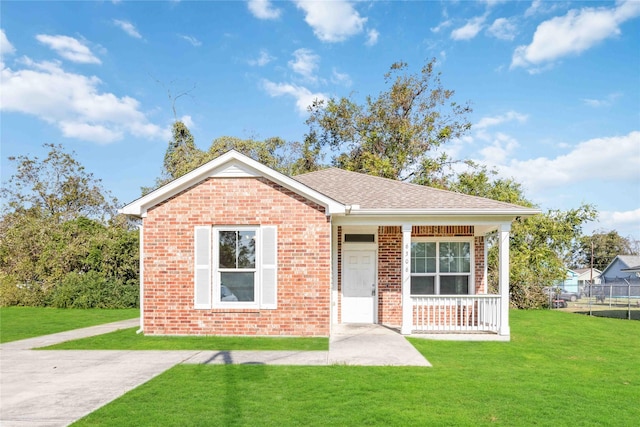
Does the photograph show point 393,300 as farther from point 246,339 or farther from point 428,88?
point 428,88

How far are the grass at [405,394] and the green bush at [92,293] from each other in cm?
1297

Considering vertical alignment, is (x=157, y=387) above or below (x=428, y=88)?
below

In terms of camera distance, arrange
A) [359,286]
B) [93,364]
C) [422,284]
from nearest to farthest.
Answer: [93,364]
[422,284]
[359,286]

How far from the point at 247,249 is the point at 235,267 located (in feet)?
1.75

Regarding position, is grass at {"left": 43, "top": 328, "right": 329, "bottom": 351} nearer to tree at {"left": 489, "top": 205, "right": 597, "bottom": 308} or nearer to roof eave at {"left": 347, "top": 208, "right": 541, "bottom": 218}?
roof eave at {"left": 347, "top": 208, "right": 541, "bottom": 218}

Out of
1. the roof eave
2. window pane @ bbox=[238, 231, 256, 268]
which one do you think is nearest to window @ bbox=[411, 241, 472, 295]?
the roof eave

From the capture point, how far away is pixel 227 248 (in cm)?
1080

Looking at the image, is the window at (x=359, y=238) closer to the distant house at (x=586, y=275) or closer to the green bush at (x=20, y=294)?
the green bush at (x=20, y=294)

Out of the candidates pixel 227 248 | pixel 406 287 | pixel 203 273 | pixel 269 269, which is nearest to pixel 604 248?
pixel 406 287

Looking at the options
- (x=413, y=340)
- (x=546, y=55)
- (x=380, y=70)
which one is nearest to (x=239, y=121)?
(x=380, y=70)

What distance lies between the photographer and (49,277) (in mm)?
19797

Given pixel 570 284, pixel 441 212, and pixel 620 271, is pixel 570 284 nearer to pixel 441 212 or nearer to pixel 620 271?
pixel 620 271

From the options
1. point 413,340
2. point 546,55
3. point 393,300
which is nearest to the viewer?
point 413,340

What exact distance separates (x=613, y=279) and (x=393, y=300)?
5157 centimetres
